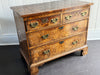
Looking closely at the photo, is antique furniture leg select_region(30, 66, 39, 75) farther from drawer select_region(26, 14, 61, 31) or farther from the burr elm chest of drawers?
drawer select_region(26, 14, 61, 31)

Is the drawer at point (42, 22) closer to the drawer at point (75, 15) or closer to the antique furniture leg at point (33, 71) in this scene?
the drawer at point (75, 15)

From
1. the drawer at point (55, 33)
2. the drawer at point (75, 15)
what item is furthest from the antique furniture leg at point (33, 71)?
the drawer at point (75, 15)

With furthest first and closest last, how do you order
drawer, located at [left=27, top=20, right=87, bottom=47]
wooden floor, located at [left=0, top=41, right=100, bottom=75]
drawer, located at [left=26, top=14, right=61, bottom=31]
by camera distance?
wooden floor, located at [left=0, top=41, right=100, bottom=75], drawer, located at [left=27, top=20, right=87, bottom=47], drawer, located at [left=26, top=14, right=61, bottom=31]

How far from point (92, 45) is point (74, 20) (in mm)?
960

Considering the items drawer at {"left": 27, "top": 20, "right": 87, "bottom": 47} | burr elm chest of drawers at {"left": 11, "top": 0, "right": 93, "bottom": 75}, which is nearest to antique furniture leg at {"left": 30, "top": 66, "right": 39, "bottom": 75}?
burr elm chest of drawers at {"left": 11, "top": 0, "right": 93, "bottom": 75}

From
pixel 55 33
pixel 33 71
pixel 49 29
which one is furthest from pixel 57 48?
pixel 33 71

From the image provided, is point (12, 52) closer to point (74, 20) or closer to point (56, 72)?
point (56, 72)

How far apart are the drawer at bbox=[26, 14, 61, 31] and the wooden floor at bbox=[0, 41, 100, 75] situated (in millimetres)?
716

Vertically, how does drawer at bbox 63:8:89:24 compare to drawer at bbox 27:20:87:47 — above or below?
above

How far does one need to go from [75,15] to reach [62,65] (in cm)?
82

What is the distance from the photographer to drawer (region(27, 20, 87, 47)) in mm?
1518

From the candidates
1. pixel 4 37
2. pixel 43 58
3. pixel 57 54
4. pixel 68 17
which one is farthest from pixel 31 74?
pixel 4 37

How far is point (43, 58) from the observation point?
5.61 ft

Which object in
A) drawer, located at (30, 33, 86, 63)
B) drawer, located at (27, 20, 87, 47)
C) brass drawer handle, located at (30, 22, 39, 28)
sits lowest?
drawer, located at (30, 33, 86, 63)
